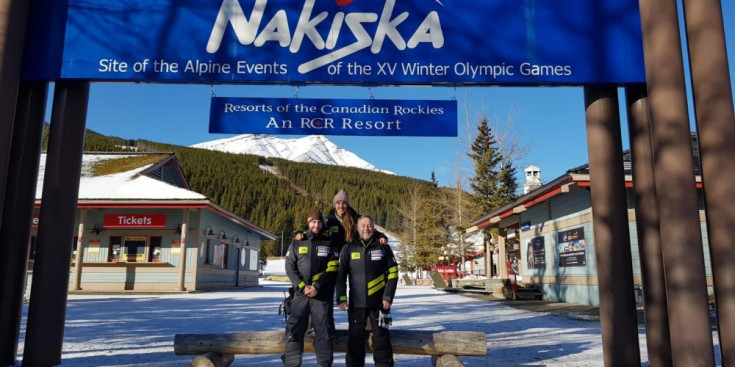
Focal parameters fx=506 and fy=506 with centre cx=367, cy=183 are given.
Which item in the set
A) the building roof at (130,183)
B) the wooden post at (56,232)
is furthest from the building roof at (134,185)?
the wooden post at (56,232)

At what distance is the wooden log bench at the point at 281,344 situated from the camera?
495 centimetres

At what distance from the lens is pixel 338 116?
5.86 meters

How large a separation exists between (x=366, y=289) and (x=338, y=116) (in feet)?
6.71

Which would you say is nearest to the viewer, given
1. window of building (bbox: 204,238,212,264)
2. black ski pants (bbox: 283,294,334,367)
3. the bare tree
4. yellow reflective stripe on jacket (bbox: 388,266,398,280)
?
black ski pants (bbox: 283,294,334,367)

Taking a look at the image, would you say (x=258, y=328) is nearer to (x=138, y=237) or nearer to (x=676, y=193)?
(x=676, y=193)

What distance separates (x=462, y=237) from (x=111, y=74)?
32923mm

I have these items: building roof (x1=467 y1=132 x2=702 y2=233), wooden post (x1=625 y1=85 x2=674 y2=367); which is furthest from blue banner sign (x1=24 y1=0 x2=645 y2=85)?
building roof (x1=467 y1=132 x2=702 y2=233)

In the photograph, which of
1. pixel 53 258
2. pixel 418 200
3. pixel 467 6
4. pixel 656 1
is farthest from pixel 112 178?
pixel 418 200

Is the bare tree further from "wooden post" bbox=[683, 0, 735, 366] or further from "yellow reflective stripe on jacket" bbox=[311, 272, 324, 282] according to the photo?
"wooden post" bbox=[683, 0, 735, 366]

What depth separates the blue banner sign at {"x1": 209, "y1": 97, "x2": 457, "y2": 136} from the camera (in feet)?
19.0

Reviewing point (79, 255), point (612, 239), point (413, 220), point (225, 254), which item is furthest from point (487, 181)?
point (612, 239)

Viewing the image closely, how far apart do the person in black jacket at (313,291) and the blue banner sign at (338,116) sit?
→ 1202 mm

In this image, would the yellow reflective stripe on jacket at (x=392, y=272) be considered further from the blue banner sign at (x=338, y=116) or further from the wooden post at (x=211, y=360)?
the wooden post at (x=211, y=360)

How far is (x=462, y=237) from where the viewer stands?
36.7m
